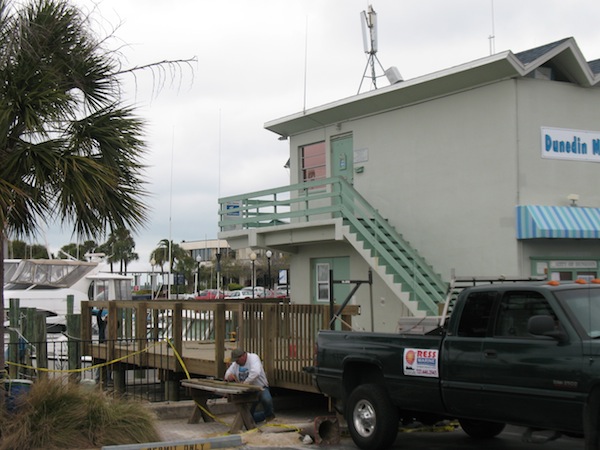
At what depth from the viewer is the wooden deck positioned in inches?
519

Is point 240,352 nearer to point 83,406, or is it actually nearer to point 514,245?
point 83,406

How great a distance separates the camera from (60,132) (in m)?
10.4

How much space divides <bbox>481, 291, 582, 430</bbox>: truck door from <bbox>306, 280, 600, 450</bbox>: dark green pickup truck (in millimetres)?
10

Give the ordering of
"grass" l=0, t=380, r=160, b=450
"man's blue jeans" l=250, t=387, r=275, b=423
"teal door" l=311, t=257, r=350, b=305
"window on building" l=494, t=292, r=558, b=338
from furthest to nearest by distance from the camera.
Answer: "teal door" l=311, t=257, r=350, b=305 → "man's blue jeans" l=250, t=387, r=275, b=423 → "grass" l=0, t=380, r=160, b=450 → "window on building" l=494, t=292, r=558, b=338

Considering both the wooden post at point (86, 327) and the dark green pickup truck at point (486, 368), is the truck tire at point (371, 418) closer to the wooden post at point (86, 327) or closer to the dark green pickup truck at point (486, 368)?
the dark green pickup truck at point (486, 368)

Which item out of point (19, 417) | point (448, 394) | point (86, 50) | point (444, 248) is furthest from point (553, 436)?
point (444, 248)

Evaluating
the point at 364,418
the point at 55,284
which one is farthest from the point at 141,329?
the point at 55,284

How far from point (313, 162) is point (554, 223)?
26.1 feet

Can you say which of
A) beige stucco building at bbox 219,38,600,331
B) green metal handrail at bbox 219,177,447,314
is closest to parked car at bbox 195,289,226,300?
green metal handrail at bbox 219,177,447,314

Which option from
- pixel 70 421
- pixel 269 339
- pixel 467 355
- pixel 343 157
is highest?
pixel 343 157

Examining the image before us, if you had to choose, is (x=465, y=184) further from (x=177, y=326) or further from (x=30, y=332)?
(x=30, y=332)

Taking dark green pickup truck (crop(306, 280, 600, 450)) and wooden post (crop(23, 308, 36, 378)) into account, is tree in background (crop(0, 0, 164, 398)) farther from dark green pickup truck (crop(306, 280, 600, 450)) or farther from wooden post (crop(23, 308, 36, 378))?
wooden post (crop(23, 308, 36, 378))

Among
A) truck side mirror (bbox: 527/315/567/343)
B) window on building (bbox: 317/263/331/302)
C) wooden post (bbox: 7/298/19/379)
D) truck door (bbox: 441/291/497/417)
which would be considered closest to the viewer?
truck side mirror (bbox: 527/315/567/343)

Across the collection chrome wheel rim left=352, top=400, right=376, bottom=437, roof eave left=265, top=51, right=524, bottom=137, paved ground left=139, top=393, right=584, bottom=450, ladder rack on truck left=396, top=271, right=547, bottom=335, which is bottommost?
paved ground left=139, top=393, right=584, bottom=450
